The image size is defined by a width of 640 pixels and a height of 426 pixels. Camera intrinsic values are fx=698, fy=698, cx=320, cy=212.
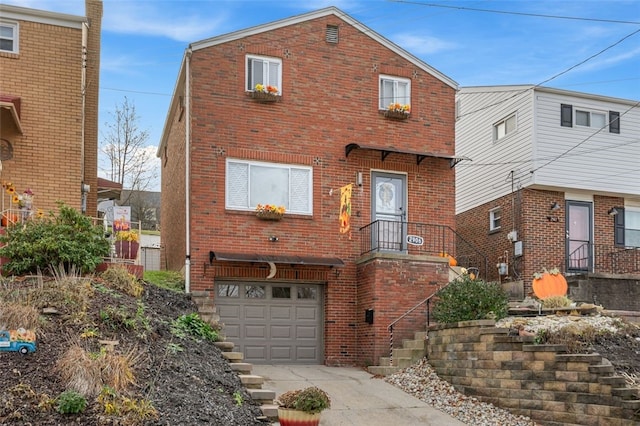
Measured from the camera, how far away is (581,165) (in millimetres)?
20438

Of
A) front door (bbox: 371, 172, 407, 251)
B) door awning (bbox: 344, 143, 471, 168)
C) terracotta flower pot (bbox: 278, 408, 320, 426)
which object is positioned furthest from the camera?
front door (bbox: 371, 172, 407, 251)

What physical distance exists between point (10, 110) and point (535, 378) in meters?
10.9

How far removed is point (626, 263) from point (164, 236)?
45.2ft

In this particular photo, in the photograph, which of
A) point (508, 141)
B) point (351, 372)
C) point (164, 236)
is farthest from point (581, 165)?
point (164, 236)

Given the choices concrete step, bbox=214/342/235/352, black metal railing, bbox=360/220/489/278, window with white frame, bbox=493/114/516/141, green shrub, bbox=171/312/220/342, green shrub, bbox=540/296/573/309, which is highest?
window with white frame, bbox=493/114/516/141

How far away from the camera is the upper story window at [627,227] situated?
20875 millimetres

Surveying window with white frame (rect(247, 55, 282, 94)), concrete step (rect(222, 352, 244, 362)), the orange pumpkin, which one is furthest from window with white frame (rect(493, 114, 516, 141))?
concrete step (rect(222, 352, 244, 362))

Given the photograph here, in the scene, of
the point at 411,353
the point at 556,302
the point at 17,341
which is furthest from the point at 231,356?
the point at 556,302

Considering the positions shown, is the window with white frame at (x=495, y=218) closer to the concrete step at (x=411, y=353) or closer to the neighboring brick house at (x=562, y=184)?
the neighboring brick house at (x=562, y=184)

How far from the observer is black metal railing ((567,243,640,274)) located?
796 inches

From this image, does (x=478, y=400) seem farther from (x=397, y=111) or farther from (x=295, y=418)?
(x=397, y=111)

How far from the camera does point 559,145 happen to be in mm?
20219

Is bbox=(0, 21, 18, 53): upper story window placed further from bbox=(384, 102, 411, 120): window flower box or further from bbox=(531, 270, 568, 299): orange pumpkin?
bbox=(531, 270, 568, 299): orange pumpkin

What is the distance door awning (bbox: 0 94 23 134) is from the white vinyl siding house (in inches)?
528
